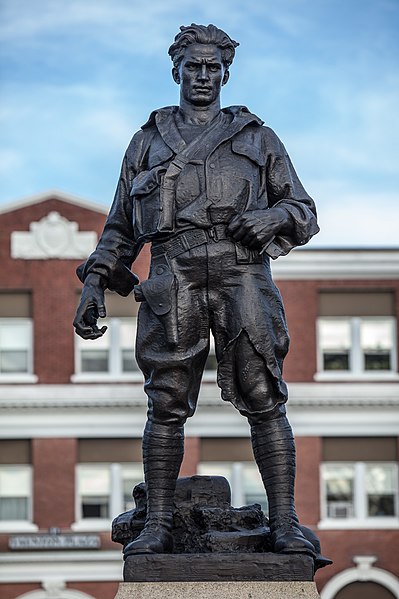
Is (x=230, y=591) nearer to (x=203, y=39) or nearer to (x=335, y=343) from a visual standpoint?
(x=203, y=39)

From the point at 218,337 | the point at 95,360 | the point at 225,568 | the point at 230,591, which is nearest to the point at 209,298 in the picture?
the point at 218,337

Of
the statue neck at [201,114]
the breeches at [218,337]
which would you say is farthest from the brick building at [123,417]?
the breeches at [218,337]

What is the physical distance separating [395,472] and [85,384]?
873cm

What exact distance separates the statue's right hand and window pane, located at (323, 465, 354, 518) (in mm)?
34248

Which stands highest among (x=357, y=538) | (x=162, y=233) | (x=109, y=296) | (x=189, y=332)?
(x=109, y=296)

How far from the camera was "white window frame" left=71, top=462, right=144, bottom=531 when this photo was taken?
4197 cm

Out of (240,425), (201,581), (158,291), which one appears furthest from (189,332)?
(240,425)

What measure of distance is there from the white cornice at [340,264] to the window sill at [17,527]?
9.37 meters

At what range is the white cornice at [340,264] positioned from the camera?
42688 mm

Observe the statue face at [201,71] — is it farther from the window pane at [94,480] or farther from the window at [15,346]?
the window at [15,346]

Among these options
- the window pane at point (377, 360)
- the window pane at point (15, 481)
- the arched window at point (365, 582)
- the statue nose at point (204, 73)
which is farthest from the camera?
the window pane at point (377, 360)

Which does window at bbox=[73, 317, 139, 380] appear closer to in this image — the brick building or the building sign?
the brick building

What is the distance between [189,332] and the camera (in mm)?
8602

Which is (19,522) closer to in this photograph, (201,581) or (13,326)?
(13,326)
